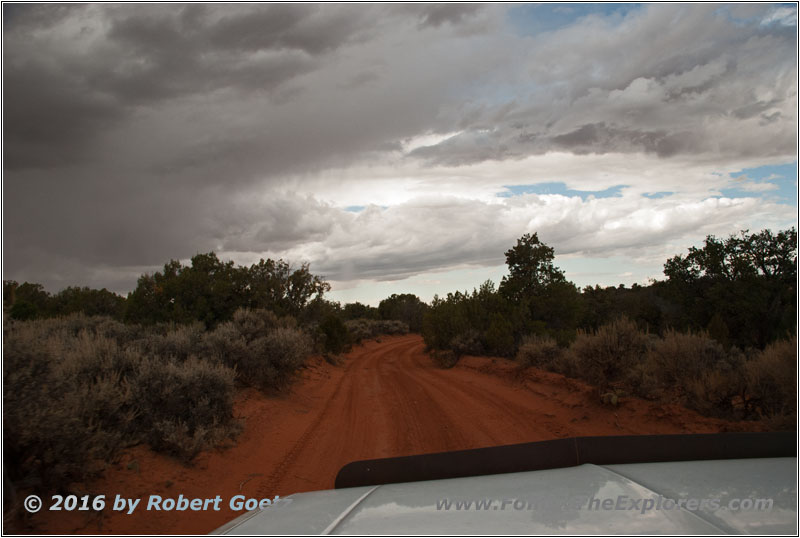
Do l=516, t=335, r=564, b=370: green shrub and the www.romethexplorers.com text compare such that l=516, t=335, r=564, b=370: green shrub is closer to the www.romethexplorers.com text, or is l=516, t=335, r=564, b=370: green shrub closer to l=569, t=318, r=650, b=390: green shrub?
l=569, t=318, r=650, b=390: green shrub

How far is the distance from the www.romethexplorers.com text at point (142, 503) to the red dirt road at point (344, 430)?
7 cm

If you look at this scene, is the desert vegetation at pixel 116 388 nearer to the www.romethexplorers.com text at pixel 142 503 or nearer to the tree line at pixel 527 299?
the www.romethexplorers.com text at pixel 142 503

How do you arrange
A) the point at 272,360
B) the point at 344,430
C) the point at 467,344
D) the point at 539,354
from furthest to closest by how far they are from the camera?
1. the point at 467,344
2. the point at 539,354
3. the point at 272,360
4. the point at 344,430

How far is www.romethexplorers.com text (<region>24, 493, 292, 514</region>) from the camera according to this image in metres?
4.99

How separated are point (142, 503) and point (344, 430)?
447 centimetres

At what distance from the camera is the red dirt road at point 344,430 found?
566 cm

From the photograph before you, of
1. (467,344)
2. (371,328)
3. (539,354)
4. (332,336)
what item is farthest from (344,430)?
(371,328)

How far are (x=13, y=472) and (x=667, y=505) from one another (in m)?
5.99

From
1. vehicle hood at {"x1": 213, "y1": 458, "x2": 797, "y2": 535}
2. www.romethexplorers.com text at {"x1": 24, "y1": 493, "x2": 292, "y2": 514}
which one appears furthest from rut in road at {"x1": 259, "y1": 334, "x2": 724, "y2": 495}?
vehicle hood at {"x1": 213, "y1": 458, "x2": 797, "y2": 535}

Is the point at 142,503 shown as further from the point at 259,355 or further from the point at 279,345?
the point at 279,345

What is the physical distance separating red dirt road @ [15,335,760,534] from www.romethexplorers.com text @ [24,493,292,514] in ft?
0.23

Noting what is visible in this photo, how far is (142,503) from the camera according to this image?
5.64 meters

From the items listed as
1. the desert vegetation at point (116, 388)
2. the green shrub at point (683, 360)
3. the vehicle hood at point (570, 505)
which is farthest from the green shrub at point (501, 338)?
the vehicle hood at point (570, 505)

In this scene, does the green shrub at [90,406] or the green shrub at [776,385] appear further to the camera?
the green shrub at [776,385]
